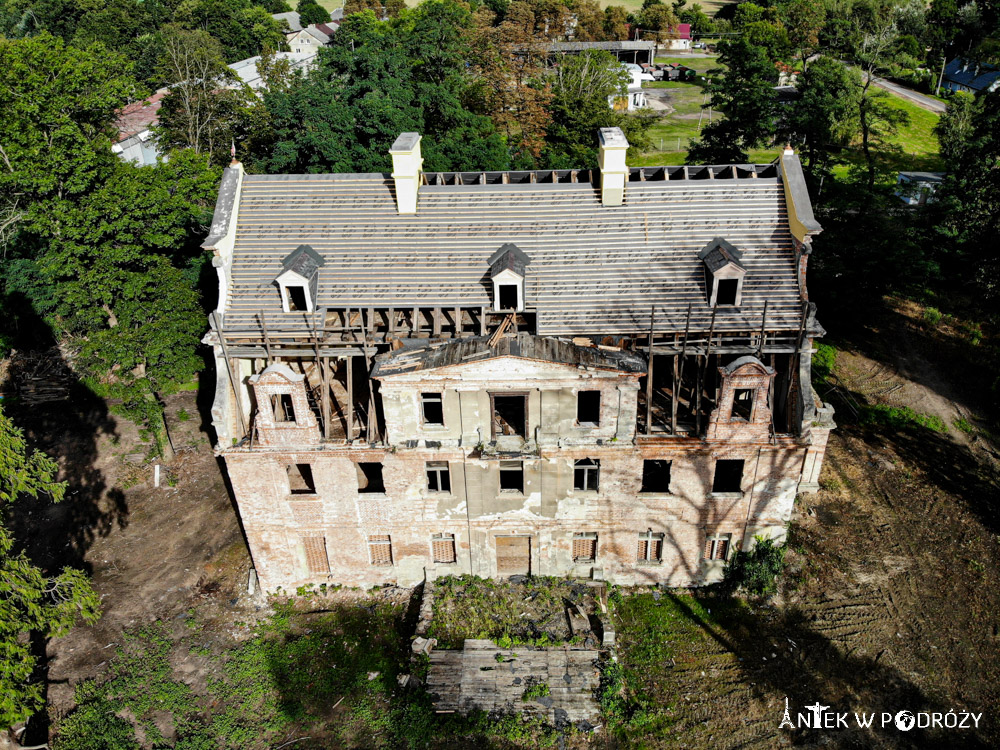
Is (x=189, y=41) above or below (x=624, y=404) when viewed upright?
above

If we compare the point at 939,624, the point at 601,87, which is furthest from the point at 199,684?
the point at 601,87

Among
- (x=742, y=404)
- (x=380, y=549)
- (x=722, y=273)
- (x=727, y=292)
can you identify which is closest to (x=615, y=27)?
(x=727, y=292)

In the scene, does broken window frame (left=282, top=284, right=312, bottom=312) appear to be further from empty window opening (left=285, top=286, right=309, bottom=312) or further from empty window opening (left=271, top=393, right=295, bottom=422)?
empty window opening (left=271, top=393, right=295, bottom=422)

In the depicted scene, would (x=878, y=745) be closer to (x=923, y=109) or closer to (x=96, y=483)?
(x=96, y=483)

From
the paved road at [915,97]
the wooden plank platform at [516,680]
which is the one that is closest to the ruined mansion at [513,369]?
the wooden plank platform at [516,680]

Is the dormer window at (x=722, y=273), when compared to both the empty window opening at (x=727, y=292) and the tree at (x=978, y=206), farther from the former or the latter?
the tree at (x=978, y=206)

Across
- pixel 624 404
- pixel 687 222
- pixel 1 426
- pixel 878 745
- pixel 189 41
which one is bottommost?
pixel 878 745
